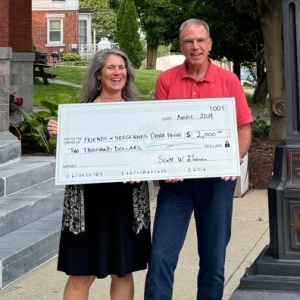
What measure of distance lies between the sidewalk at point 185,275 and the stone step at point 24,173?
4.42 feet

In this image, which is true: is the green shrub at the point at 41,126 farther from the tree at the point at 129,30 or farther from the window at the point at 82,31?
the window at the point at 82,31

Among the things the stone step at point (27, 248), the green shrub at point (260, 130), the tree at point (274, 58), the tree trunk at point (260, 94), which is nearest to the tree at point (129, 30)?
the tree trunk at point (260, 94)

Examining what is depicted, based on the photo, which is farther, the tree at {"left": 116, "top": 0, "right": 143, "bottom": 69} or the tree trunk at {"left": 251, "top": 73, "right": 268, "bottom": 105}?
the tree at {"left": 116, "top": 0, "right": 143, "bottom": 69}

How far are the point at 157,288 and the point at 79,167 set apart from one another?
912 mm

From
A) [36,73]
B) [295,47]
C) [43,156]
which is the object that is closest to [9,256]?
[295,47]

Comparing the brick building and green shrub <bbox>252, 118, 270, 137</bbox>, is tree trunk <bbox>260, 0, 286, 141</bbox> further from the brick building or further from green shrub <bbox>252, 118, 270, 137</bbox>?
the brick building

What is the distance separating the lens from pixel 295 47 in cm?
460

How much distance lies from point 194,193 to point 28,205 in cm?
318

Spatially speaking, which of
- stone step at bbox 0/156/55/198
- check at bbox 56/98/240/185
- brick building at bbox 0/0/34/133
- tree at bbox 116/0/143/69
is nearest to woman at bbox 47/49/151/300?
check at bbox 56/98/240/185

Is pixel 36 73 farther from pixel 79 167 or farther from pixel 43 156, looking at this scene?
pixel 79 167

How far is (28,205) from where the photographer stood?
23.0 feet

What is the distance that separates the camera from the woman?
13.4 feet

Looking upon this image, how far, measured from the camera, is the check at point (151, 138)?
4.04 m

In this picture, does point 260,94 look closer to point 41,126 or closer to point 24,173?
point 41,126
